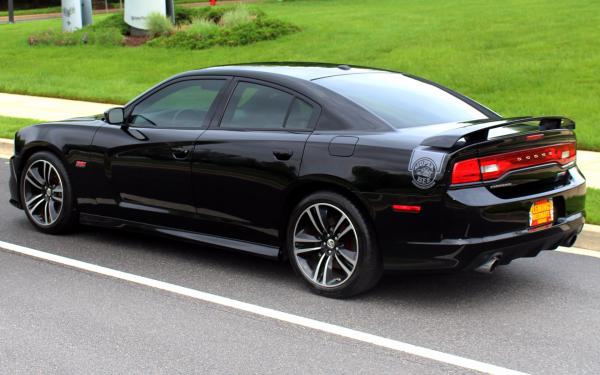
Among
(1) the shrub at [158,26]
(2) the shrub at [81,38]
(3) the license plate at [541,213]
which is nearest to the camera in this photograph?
(3) the license plate at [541,213]

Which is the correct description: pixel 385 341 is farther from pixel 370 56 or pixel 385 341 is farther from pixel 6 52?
pixel 6 52

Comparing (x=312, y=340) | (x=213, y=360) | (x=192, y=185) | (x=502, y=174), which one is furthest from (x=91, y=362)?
(x=502, y=174)

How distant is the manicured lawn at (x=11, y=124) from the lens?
1372 cm

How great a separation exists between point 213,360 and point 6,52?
2461 centimetres

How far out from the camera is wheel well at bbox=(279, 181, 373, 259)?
588 centimetres

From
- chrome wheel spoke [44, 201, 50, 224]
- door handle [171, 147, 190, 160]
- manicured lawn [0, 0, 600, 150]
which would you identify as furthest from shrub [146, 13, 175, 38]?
door handle [171, 147, 190, 160]

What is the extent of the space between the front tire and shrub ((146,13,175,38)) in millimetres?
21649

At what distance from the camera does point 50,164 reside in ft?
25.5

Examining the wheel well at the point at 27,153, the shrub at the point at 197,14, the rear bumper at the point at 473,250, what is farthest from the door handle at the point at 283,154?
the shrub at the point at 197,14

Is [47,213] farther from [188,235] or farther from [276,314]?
[276,314]

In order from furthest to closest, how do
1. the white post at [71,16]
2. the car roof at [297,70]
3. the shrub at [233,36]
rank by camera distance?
1. the white post at [71,16]
2. the shrub at [233,36]
3. the car roof at [297,70]

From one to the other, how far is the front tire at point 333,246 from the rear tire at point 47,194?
2.39m

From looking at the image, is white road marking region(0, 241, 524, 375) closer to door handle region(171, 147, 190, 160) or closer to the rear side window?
door handle region(171, 147, 190, 160)

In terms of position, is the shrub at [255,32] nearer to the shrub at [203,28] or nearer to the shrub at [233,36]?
the shrub at [233,36]
